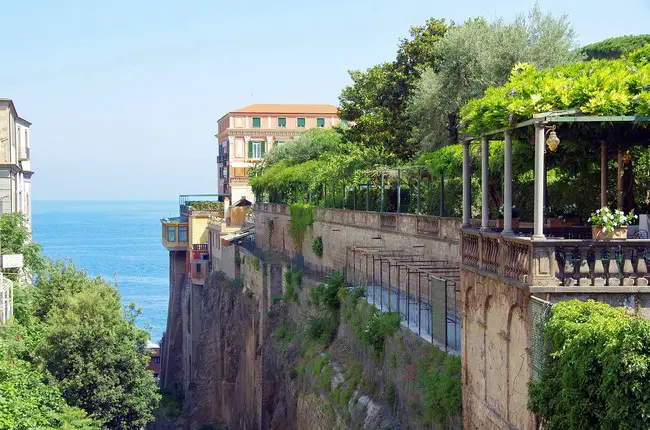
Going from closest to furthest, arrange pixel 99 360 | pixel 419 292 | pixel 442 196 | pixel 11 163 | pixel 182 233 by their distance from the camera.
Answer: pixel 419 292
pixel 442 196
pixel 99 360
pixel 11 163
pixel 182 233

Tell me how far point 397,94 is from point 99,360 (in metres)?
21.1

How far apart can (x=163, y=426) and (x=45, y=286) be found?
56.9 feet

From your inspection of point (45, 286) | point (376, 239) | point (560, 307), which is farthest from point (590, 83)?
point (45, 286)

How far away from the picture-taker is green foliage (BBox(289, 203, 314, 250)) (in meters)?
42.2

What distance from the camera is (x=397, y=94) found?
1813 inches

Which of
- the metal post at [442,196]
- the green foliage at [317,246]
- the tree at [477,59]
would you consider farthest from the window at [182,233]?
the metal post at [442,196]

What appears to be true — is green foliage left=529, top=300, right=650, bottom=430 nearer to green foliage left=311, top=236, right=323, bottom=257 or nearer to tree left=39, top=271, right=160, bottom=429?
tree left=39, top=271, right=160, bottom=429

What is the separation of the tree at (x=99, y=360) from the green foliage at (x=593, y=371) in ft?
71.6

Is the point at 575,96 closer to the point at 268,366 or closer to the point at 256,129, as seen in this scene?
the point at 268,366

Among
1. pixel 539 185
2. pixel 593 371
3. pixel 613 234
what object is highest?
pixel 539 185

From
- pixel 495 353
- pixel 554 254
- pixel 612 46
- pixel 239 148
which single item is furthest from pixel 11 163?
pixel 239 148

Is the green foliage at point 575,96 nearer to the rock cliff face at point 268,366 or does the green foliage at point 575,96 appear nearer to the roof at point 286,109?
the rock cliff face at point 268,366

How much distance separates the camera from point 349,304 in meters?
26.8

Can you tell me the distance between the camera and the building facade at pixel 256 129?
97812 millimetres
